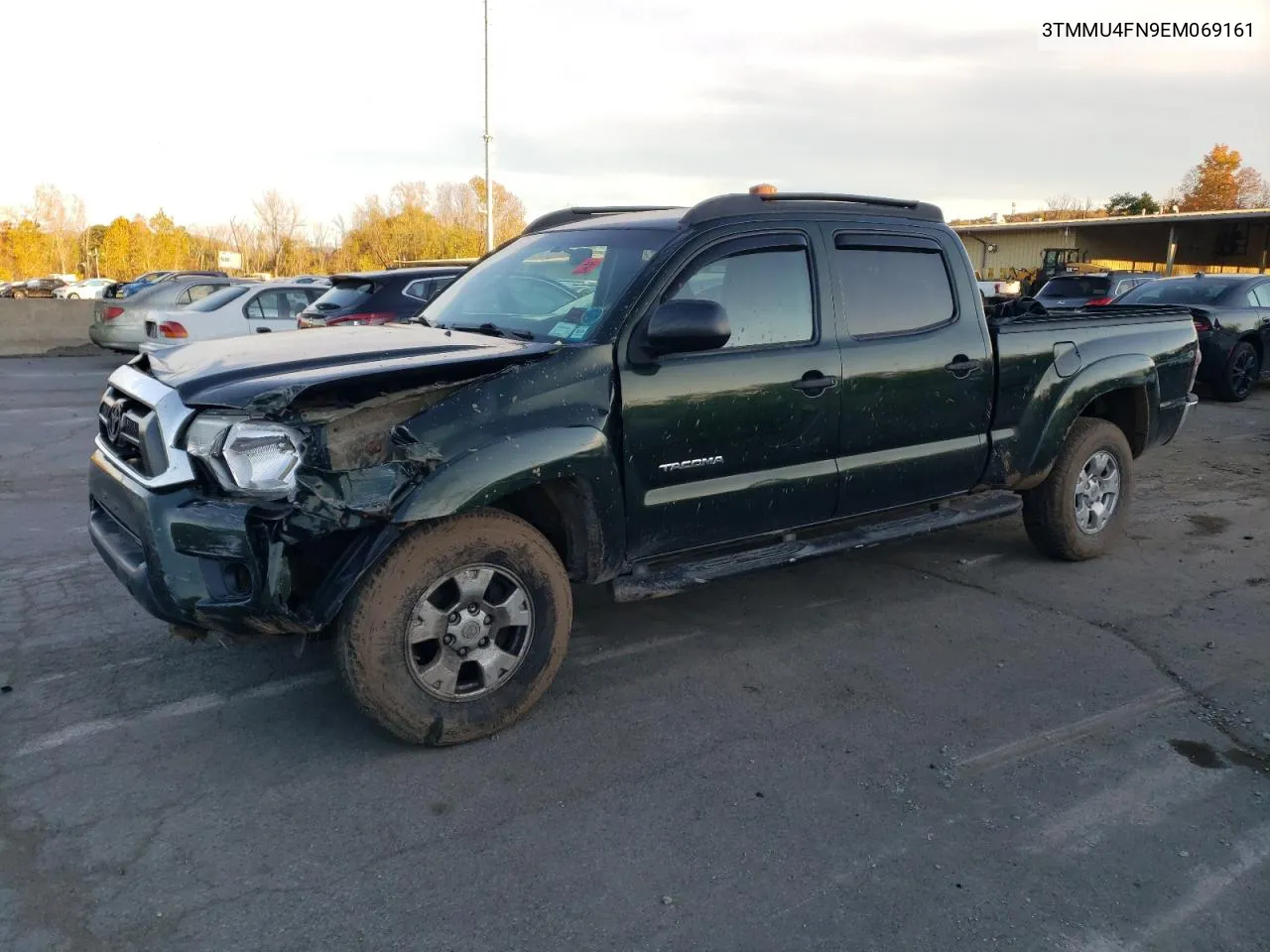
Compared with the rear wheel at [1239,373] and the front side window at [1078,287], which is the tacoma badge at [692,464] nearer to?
the rear wheel at [1239,373]

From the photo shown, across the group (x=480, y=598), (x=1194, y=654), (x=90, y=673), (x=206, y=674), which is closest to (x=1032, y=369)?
(x=1194, y=654)

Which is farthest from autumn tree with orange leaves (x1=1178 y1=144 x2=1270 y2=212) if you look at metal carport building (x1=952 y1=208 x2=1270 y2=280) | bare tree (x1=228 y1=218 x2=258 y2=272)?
bare tree (x1=228 y1=218 x2=258 y2=272)

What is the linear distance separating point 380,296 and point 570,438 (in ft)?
23.8

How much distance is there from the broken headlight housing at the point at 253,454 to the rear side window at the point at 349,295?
285 inches

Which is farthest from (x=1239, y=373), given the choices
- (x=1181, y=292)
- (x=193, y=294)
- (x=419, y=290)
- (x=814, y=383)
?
(x=193, y=294)

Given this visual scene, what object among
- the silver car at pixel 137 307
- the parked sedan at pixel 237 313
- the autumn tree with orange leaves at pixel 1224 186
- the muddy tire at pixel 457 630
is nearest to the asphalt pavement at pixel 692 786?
the muddy tire at pixel 457 630

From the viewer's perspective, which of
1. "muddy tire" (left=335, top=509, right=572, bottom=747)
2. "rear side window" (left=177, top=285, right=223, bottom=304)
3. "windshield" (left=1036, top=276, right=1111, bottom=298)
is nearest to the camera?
"muddy tire" (left=335, top=509, right=572, bottom=747)

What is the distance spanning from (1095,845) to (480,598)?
2.21 meters

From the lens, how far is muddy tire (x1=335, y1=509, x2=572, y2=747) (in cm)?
340

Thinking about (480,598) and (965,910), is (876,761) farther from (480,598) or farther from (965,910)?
(480,598)

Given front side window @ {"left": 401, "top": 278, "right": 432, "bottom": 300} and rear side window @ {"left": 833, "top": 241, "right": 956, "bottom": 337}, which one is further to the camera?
front side window @ {"left": 401, "top": 278, "right": 432, "bottom": 300}

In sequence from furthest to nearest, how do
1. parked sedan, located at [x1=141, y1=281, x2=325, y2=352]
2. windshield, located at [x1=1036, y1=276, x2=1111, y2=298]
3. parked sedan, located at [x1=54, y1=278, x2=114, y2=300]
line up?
parked sedan, located at [x1=54, y1=278, x2=114, y2=300] → windshield, located at [x1=1036, y1=276, x2=1111, y2=298] → parked sedan, located at [x1=141, y1=281, x2=325, y2=352]

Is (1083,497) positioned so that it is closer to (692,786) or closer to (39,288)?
(692,786)

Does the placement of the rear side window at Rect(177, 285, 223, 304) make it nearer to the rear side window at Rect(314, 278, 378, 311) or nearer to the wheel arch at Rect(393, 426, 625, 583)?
the rear side window at Rect(314, 278, 378, 311)
